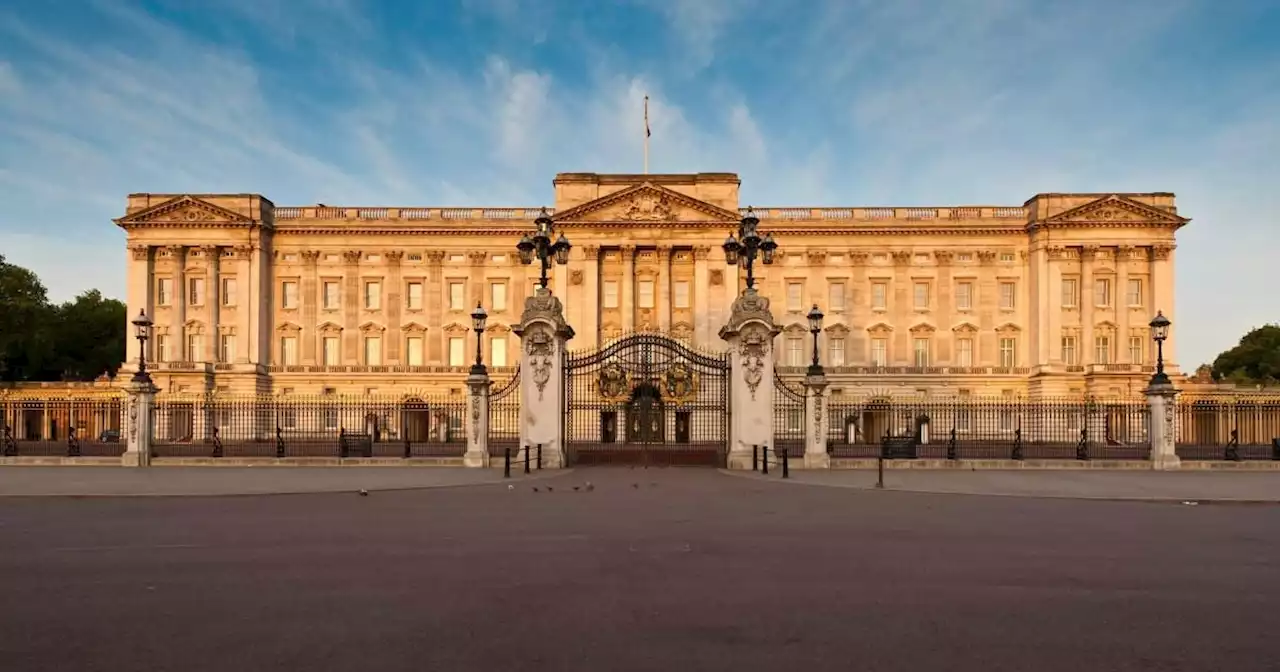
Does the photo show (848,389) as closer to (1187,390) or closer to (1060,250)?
(1060,250)

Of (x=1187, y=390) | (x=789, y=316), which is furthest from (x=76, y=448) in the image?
(x=1187, y=390)

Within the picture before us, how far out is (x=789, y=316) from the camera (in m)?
55.9

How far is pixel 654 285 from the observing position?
55.7 m

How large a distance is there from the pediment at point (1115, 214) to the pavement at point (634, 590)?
148 ft

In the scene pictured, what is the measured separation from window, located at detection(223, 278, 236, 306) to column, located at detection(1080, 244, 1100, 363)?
179 feet

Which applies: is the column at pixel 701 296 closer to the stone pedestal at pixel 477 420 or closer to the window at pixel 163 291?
the stone pedestal at pixel 477 420

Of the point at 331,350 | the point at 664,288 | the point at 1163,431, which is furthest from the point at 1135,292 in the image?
the point at 331,350

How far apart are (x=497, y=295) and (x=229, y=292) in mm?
17294

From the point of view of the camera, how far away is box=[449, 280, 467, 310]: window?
57.1m

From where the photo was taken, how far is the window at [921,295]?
56469mm

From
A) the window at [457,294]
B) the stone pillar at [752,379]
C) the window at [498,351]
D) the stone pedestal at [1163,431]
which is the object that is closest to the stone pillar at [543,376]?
the stone pillar at [752,379]

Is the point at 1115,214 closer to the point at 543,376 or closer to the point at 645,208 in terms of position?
the point at 645,208

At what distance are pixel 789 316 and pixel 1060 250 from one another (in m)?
17.4

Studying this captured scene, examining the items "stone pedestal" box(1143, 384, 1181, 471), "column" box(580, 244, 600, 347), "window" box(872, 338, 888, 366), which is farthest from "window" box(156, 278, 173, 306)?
"stone pedestal" box(1143, 384, 1181, 471)
